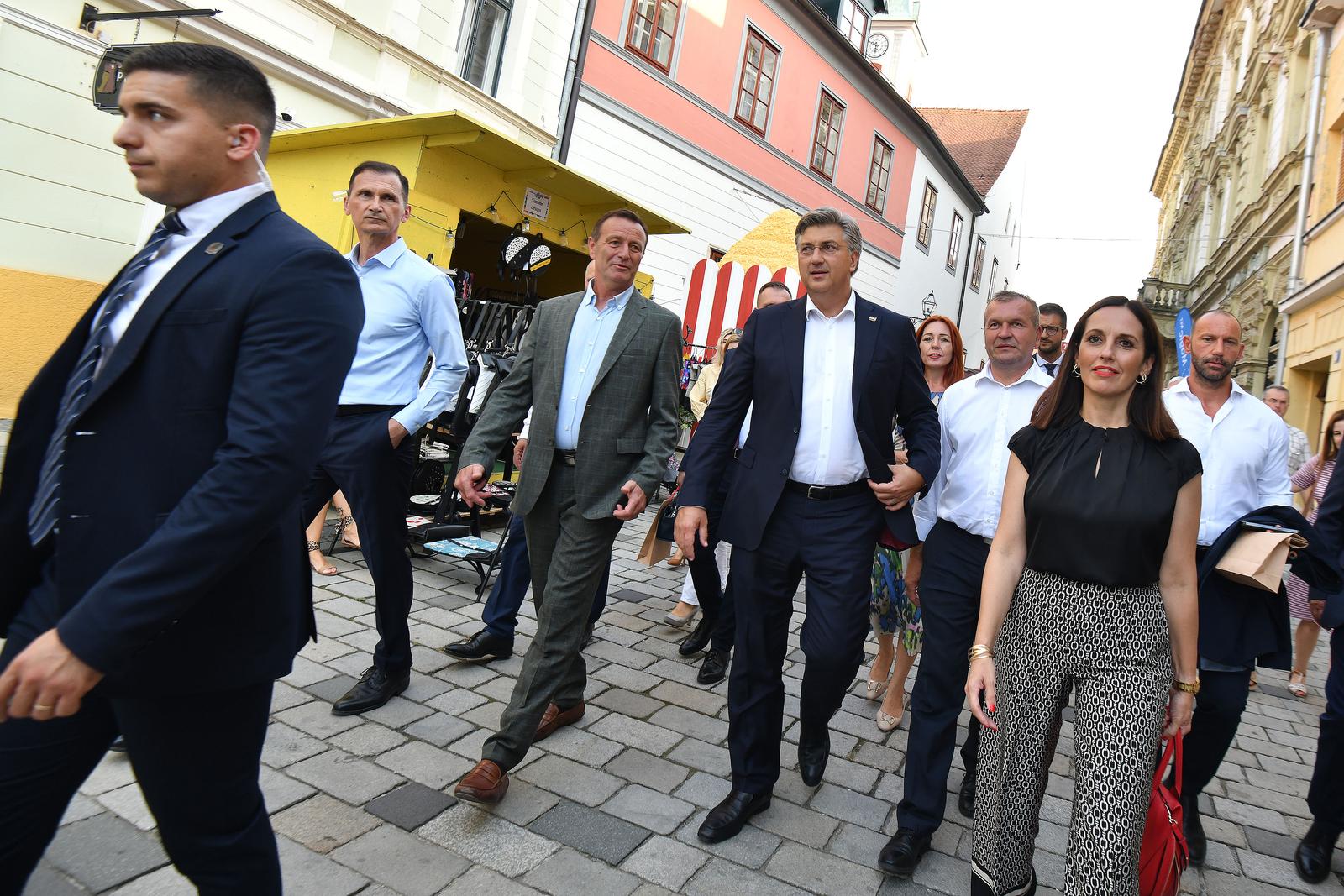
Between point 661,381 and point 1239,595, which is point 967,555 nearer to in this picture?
point 1239,595

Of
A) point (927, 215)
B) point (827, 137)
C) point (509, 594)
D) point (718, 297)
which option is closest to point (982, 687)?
point (509, 594)

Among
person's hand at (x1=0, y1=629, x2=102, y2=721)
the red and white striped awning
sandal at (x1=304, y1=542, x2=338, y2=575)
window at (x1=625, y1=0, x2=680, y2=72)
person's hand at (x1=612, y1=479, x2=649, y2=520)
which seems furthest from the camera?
window at (x1=625, y1=0, x2=680, y2=72)

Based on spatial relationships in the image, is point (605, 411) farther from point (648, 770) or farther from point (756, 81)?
point (756, 81)

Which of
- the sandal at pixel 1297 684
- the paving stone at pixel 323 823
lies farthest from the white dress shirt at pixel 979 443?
the sandal at pixel 1297 684

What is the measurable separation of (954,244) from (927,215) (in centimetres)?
357

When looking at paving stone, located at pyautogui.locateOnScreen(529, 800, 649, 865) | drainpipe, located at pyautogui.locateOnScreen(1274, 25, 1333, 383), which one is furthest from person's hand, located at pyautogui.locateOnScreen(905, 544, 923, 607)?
drainpipe, located at pyautogui.locateOnScreen(1274, 25, 1333, 383)

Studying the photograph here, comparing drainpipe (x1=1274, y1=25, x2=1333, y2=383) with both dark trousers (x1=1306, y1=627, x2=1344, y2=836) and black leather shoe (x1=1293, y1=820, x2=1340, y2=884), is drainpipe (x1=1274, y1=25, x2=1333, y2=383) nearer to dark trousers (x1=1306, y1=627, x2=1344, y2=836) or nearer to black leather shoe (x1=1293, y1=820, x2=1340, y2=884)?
dark trousers (x1=1306, y1=627, x2=1344, y2=836)

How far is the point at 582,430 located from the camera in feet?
11.0

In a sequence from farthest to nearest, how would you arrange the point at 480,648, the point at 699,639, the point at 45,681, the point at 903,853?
the point at 699,639, the point at 480,648, the point at 903,853, the point at 45,681

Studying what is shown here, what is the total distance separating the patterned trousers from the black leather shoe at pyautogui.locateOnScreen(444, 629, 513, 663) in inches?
101

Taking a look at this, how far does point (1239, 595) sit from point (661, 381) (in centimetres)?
239

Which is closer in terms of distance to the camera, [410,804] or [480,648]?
[410,804]

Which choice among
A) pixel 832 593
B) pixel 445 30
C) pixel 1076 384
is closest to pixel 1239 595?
pixel 1076 384

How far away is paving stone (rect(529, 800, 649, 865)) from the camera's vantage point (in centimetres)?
275
